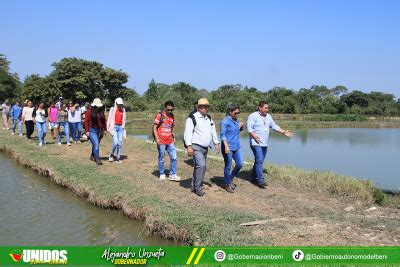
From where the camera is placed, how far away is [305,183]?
9.03 m

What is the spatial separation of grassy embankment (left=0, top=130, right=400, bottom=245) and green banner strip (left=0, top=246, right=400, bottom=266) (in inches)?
14.0

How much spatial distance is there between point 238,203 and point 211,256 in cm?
253

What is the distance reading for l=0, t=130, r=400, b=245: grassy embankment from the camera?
17.9 feet

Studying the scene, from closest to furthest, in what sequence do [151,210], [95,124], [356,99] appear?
[151,210]
[95,124]
[356,99]

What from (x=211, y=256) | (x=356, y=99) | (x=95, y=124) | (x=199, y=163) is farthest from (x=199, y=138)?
(x=356, y=99)

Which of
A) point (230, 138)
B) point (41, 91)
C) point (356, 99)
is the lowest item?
point (230, 138)

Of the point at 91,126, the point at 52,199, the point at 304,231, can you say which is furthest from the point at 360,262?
the point at 91,126

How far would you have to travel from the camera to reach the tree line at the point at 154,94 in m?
46.7

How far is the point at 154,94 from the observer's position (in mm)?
64875

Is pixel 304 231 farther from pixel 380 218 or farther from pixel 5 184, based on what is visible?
pixel 5 184

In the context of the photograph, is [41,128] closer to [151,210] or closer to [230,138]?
[230,138]

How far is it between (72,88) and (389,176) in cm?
3964

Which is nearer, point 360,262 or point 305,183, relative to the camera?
point 360,262

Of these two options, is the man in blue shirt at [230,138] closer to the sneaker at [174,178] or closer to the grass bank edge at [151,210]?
the sneaker at [174,178]
